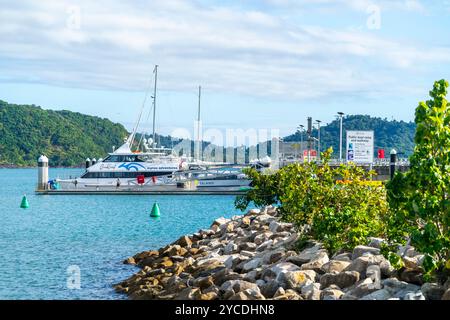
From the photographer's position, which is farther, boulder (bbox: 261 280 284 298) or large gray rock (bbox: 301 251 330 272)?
large gray rock (bbox: 301 251 330 272)

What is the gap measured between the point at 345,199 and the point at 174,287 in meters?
4.88

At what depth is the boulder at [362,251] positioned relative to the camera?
16.5 meters

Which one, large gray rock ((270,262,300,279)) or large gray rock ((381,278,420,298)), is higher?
large gray rock ((381,278,420,298))

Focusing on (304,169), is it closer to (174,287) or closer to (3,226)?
(174,287)

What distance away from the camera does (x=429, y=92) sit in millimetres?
13609

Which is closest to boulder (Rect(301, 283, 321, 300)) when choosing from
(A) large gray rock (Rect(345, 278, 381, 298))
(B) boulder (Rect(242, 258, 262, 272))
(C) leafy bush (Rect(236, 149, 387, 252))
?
(A) large gray rock (Rect(345, 278, 381, 298))

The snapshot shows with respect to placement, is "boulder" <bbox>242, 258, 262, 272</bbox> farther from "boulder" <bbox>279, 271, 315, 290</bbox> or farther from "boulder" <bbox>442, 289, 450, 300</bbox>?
"boulder" <bbox>442, 289, 450, 300</bbox>

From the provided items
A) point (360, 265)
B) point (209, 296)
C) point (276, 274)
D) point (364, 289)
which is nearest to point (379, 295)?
point (364, 289)

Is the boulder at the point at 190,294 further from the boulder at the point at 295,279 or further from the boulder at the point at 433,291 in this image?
the boulder at the point at 433,291

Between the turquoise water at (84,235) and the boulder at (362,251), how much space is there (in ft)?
23.3

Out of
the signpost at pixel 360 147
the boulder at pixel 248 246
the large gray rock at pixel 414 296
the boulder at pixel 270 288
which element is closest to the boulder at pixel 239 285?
the boulder at pixel 270 288

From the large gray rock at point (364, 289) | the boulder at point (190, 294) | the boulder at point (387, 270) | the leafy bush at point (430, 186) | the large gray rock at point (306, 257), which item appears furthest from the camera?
the large gray rock at point (306, 257)

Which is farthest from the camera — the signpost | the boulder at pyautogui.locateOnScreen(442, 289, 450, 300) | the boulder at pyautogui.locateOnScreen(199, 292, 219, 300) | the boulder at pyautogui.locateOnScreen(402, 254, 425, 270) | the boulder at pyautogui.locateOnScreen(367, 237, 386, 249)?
the signpost

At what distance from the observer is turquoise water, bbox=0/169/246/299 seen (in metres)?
23.9
